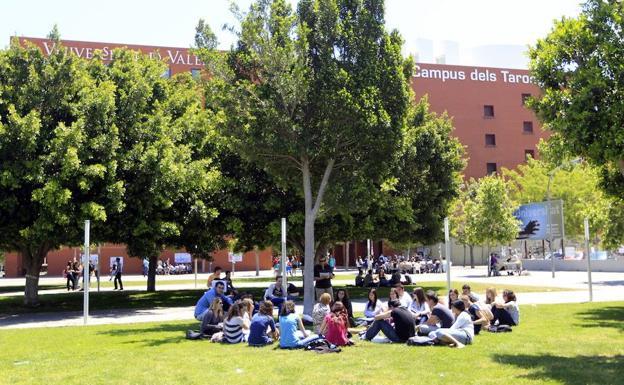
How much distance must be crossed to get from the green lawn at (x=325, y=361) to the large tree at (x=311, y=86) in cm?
537

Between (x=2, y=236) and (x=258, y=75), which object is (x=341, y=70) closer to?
(x=258, y=75)

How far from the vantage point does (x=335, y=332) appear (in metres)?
11.6

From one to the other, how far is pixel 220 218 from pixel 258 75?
9474mm

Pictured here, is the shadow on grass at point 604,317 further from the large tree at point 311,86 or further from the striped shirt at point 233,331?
the striped shirt at point 233,331

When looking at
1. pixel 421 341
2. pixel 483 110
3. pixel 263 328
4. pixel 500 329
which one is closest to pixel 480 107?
pixel 483 110

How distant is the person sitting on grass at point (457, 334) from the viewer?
11.4 meters

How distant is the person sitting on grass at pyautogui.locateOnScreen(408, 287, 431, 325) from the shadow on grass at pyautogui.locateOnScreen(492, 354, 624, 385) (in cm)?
316

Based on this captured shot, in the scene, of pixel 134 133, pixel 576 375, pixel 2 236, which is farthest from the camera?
pixel 134 133

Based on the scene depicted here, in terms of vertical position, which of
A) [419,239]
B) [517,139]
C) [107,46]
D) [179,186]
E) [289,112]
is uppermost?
[107,46]

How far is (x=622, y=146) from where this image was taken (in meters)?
10.3

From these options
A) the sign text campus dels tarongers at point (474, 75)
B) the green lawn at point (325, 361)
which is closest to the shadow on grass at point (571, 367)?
the green lawn at point (325, 361)

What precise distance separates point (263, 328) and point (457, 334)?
12.2ft

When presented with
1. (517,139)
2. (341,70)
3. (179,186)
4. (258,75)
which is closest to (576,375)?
(341,70)

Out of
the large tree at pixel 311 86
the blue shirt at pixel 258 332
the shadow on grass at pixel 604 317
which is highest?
the large tree at pixel 311 86
